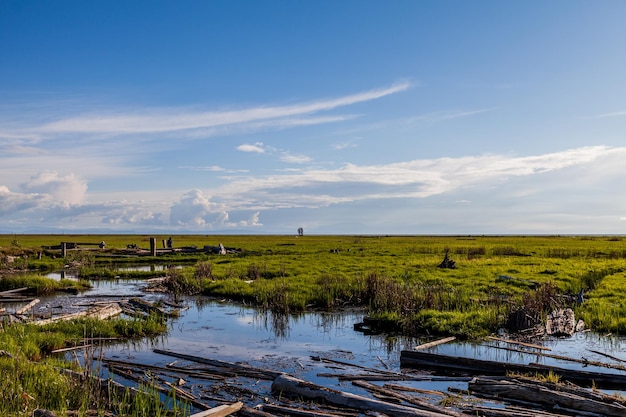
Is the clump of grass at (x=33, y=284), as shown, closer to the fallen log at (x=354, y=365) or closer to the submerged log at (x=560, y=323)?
the fallen log at (x=354, y=365)

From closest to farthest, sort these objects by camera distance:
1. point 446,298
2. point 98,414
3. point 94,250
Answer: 1. point 98,414
2. point 446,298
3. point 94,250

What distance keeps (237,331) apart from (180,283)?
1123 cm

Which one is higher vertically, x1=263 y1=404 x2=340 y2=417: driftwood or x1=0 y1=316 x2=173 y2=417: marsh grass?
x1=0 y1=316 x2=173 y2=417: marsh grass

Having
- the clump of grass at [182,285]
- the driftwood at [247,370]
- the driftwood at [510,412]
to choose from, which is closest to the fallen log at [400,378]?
the driftwood at [247,370]

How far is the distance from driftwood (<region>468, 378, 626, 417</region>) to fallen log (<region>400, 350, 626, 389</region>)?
1294 mm

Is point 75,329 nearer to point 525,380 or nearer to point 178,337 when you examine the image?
point 178,337

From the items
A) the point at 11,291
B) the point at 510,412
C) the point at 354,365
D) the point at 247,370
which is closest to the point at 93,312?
the point at 247,370

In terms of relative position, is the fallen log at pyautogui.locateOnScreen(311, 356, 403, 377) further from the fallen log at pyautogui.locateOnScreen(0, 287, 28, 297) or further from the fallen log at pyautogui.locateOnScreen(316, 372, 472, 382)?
the fallen log at pyautogui.locateOnScreen(0, 287, 28, 297)

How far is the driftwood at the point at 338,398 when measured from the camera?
8.18 metres

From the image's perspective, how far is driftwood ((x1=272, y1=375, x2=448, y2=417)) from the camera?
26.8 feet

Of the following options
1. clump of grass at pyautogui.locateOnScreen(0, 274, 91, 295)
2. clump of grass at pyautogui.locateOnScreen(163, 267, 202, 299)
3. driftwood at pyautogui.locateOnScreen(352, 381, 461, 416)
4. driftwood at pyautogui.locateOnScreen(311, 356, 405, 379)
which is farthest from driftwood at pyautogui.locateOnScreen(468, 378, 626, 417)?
clump of grass at pyautogui.locateOnScreen(0, 274, 91, 295)

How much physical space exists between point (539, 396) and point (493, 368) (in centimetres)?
242

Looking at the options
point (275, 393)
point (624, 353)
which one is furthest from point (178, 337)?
point (624, 353)

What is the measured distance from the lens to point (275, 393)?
33.9 feet
